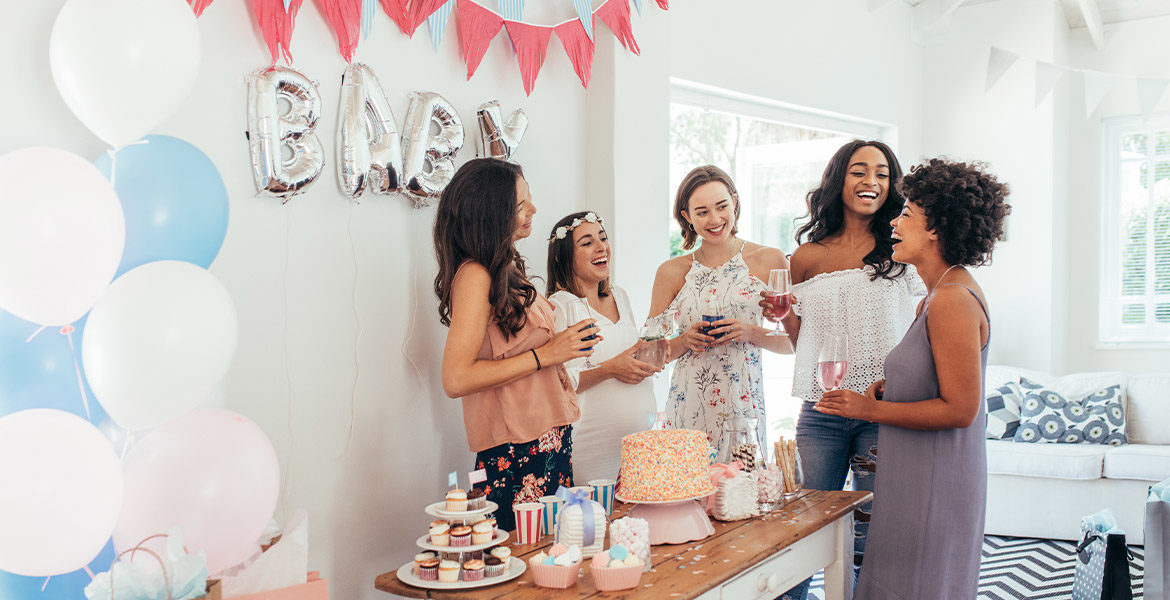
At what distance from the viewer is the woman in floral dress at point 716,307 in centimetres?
282

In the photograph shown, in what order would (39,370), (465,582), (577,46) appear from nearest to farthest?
(39,370)
(465,582)
(577,46)

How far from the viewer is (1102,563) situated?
124 inches

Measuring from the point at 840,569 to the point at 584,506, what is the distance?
84 cm

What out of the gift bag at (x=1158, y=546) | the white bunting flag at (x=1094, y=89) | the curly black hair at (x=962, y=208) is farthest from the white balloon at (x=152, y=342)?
the white bunting flag at (x=1094, y=89)

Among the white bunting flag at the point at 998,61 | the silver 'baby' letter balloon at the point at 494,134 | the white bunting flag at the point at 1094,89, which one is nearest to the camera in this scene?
the silver 'baby' letter balloon at the point at 494,134

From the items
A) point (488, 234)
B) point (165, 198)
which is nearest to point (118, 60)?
point (165, 198)

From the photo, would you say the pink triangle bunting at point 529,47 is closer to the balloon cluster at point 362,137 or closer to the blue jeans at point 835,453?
the balloon cluster at point 362,137

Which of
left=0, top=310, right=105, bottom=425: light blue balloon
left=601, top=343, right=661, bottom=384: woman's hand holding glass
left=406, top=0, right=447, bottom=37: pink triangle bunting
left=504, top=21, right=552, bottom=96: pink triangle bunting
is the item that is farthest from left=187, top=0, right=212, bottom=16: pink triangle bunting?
left=601, top=343, right=661, bottom=384: woman's hand holding glass

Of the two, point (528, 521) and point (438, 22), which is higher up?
point (438, 22)

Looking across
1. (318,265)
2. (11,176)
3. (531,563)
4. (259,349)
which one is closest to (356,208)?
(318,265)

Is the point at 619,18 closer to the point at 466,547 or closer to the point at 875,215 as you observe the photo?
the point at 875,215

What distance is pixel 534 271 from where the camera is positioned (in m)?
3.08

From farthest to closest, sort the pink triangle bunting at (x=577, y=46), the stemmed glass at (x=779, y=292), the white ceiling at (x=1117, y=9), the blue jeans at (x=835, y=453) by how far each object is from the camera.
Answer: the white ceiling at (x=1117, y=9)
the pink triangle bunting at (x=577, y=46)
the blue jeans at (x=835, y=453)
the stemmed glass at (x=779, y=292)

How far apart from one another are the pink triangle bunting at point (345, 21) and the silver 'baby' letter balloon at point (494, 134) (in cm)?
50
